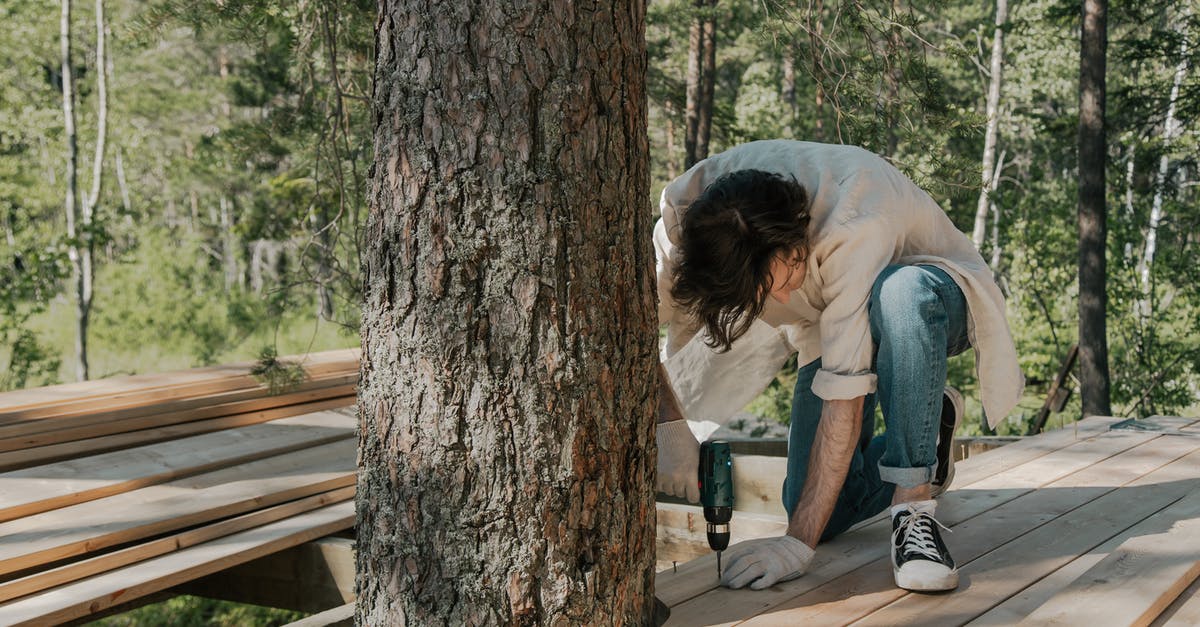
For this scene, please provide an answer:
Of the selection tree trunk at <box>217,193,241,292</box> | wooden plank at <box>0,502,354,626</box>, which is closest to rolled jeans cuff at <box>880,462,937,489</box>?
wooden plank at <box>0,502,354,626</box>

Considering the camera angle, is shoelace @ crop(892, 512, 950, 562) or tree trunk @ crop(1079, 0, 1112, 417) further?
tree trunk @ crop(1079, 0, 1112, 417)

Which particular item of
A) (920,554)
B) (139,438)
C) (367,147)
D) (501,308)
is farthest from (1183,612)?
(367,147)

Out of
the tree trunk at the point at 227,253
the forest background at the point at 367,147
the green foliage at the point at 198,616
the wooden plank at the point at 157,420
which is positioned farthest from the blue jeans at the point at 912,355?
the tree trunk at the point at 227,253

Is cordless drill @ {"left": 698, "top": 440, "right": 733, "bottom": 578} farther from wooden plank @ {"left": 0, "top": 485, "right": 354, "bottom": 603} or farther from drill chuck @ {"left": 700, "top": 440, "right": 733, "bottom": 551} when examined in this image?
wooden plank @ {"left": 0, "top": 485, "right": 354, "bottom": 603}

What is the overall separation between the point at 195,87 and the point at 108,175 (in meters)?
2.77

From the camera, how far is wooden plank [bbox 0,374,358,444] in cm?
350

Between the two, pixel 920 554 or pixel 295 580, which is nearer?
pixel 920 554

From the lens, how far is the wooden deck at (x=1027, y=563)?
1.95 m

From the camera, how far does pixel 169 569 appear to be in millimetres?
2500

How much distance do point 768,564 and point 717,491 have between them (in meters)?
0.19

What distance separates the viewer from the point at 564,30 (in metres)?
1.67

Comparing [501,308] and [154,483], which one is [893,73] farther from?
[154,483]

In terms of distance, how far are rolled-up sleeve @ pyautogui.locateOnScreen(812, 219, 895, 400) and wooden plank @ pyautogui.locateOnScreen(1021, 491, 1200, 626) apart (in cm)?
56

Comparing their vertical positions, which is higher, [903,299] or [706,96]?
[706,96]
